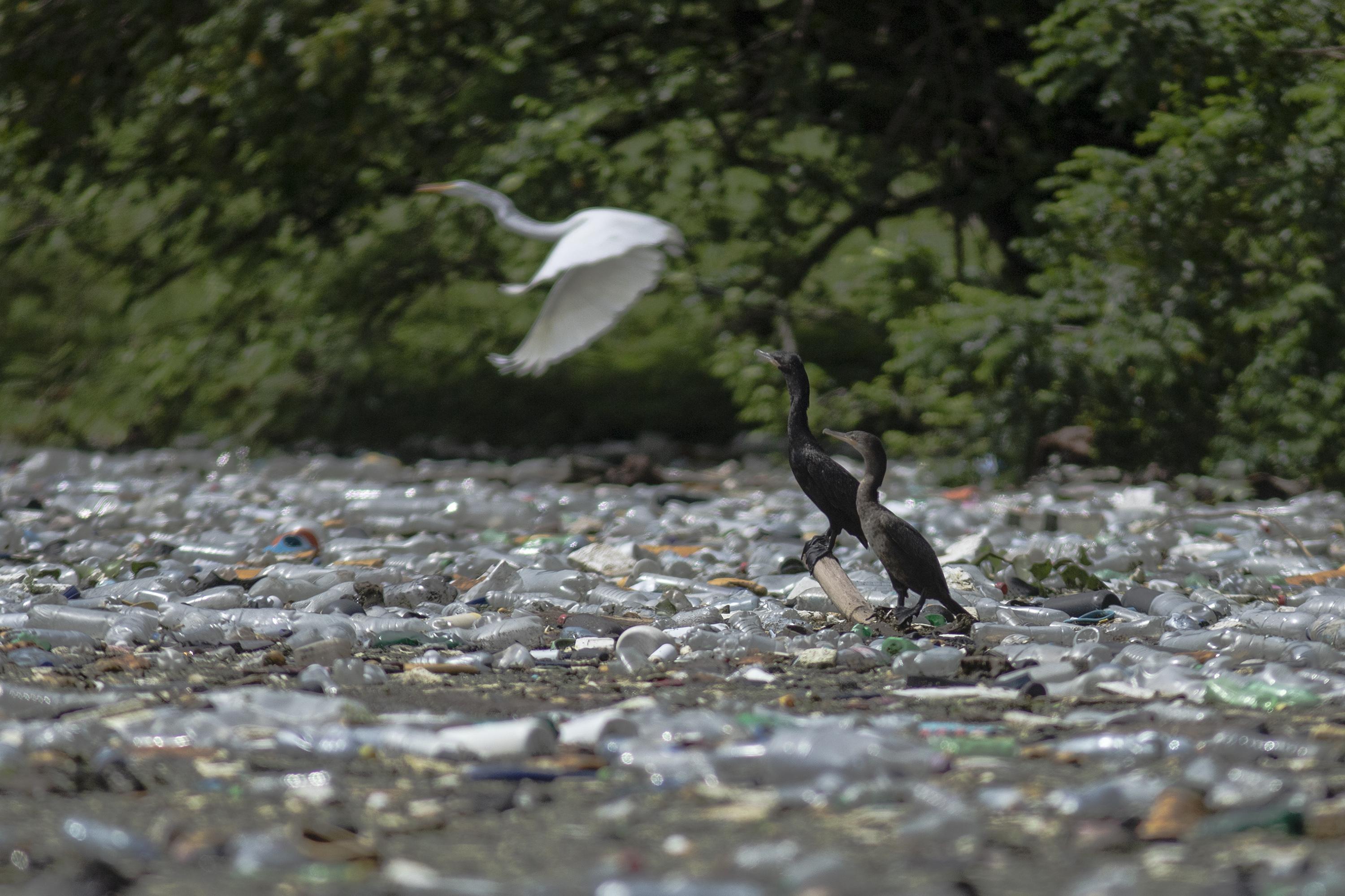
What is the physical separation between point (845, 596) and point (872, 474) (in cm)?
27

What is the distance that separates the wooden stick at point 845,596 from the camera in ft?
8.21

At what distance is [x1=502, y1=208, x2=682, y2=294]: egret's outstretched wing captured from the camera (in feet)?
13.8

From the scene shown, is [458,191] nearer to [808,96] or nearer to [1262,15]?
[808,96]

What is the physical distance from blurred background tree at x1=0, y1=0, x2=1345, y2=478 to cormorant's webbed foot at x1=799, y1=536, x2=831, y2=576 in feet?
9.98

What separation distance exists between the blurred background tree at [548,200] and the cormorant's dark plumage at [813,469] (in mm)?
3035

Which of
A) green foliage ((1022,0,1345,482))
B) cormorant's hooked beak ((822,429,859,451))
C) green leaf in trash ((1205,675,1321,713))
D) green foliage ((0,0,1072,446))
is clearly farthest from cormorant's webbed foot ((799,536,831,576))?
green foliage ((0,0,1072,446))

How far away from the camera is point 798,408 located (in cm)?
266

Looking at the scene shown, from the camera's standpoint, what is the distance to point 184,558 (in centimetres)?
354

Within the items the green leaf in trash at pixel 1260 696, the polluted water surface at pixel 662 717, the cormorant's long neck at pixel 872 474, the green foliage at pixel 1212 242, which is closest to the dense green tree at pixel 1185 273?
the green foliage at pixel 1212 242

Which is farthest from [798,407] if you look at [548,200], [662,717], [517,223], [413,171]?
[413,171]

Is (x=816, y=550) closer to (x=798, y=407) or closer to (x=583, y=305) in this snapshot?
(x=798, y=407)

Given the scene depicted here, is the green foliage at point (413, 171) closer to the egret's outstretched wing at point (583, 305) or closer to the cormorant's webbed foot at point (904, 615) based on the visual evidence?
the egret's outstretched wing at point (583, 305)

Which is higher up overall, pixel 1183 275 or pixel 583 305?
pixel 583 305

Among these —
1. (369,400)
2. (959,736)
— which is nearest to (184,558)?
(959,736)
